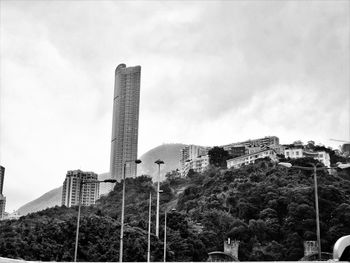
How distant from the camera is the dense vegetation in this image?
177ft

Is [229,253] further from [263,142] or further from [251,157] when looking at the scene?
[263,142]

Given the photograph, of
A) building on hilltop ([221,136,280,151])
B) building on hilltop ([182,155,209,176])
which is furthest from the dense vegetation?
building on hilltop ([221,136,280,151])

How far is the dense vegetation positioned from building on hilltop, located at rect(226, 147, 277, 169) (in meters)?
9.88

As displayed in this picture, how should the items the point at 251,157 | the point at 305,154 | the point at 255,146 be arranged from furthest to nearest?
the point at 255,146 < the point at 251,157 < the point at 305,154

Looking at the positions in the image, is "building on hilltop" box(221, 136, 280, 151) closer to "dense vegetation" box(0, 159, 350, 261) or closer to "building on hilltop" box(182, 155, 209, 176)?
"building on hilltop" box(182, 155, 209, 176)

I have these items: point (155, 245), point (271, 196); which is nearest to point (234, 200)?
point (271, 196)

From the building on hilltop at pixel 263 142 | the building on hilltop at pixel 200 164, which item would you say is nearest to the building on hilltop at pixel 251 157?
the building on hilltop at pixel 200 164

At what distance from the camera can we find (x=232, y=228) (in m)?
86.7

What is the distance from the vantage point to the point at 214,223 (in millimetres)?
89750

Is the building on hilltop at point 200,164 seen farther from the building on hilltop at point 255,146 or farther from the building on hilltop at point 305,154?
the building on hilltop at point 305,154

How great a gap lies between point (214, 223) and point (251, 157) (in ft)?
218

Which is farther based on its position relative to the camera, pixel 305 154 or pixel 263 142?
pixel 263 142

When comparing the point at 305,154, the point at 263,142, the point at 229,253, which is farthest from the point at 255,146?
the point at 229,253

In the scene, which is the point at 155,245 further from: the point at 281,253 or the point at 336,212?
the point at 336,212
